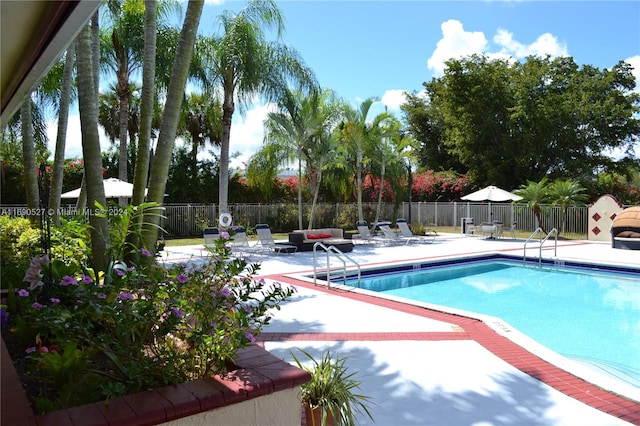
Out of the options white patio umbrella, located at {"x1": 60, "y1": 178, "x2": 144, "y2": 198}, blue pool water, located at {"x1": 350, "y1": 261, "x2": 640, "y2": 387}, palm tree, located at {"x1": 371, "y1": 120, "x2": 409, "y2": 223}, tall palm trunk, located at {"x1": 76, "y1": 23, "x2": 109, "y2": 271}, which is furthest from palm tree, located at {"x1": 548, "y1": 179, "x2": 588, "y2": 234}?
tall palm trunk, located at {"x1": 76, "y1": 23, "x2": 109, "y2": 271}

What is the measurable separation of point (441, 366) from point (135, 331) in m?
3.20

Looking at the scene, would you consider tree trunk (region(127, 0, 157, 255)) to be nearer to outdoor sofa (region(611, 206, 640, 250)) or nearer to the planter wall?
the planter wall

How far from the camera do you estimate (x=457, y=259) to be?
579 inches

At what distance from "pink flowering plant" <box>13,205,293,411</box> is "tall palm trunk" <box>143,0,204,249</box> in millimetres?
2003

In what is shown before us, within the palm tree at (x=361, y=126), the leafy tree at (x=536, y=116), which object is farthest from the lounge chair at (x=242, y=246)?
the leafy tree at (x=536, y=116)

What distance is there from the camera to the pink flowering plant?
279cm

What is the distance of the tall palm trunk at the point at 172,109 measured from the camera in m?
5.43

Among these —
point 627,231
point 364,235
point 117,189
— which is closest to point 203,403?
point 117,189

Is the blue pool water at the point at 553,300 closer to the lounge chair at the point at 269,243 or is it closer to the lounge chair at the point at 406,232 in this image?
the lounge chair at the point at 269,243

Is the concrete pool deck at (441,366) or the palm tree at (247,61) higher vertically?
the palm tree at (247,61)

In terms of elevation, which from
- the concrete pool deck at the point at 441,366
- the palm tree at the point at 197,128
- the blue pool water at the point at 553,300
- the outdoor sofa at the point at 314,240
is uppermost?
the palm tree at the point at 197,128

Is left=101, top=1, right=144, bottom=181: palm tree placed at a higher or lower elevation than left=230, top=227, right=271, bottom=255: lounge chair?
higher

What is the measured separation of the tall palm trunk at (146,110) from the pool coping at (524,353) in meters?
2.42

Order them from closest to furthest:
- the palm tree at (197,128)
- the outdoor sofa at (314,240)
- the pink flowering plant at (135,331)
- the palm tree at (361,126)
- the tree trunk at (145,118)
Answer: the pink flowering plant at (135,331) < the tree trunk at (145,118) < the outdoor sofa at (314,240) < the palm tree at (361,126) < the palm tree at (197,128)
